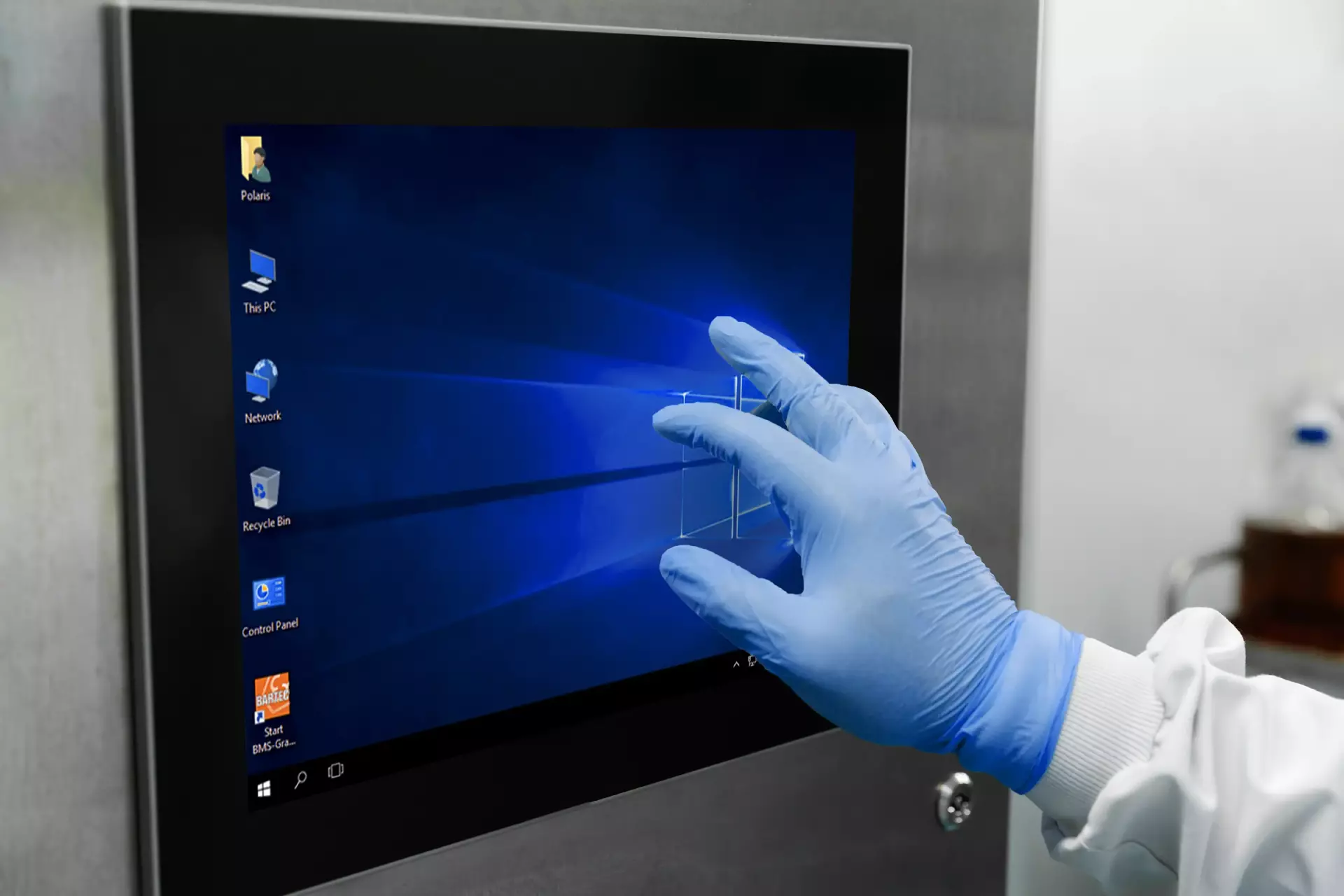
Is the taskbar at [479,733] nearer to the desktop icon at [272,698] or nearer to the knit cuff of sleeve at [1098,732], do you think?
the desktop icon at [272,698]

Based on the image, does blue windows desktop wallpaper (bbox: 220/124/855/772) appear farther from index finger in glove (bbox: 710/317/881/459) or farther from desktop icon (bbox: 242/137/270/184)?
index finger in glove (bbox: 710/317/881/459)

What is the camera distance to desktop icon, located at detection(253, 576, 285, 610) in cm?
98

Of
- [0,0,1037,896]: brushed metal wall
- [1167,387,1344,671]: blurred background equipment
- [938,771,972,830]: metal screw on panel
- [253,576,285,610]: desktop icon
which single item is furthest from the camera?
[1167,387,1344,671]: blurred background equipment

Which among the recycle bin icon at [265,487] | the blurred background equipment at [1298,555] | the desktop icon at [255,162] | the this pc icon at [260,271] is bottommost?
the blurred background equipment at [1298,555]

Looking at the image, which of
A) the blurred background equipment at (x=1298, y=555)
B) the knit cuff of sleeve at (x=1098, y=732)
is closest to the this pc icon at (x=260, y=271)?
the knit cuff of sleeve at (x=1098, y=732)

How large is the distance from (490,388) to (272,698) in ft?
1.08

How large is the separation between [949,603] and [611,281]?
47cm

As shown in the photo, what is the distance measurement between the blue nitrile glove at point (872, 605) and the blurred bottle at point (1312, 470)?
1.27 meters

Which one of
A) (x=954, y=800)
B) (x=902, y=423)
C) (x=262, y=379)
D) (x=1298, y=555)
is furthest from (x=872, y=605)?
(x=1298, y=555)

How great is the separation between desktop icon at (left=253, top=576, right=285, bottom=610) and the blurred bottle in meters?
1.71

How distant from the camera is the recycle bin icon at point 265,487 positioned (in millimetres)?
966

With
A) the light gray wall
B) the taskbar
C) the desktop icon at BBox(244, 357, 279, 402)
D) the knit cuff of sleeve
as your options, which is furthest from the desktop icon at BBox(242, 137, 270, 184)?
the light gray wall

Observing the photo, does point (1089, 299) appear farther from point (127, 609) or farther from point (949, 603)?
point (127, 609)

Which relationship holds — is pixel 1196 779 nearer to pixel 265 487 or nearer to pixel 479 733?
pixel 479 733
